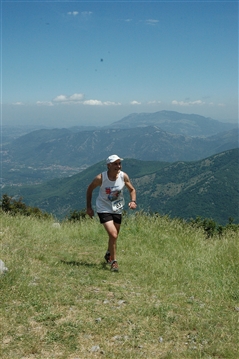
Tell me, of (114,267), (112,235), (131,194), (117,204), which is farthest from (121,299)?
(131,194)

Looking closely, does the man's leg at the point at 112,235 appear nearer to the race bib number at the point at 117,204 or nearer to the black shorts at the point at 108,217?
the black shorts at the point at 108,217

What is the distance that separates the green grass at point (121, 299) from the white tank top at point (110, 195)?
1228 millimetres

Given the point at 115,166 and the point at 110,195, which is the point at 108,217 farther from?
the point at 115,166

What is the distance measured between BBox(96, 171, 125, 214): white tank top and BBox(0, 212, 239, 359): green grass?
4.03 ft

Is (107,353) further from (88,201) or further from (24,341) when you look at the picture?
(88,201)

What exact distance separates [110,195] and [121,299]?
2.25 meters

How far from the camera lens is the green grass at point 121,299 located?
379 centimetres

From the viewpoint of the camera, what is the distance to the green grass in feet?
12.4

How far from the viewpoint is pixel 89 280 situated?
19.2ft

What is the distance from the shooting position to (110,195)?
676 cm

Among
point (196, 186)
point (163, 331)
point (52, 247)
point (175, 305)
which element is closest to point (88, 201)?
point (52, 247)

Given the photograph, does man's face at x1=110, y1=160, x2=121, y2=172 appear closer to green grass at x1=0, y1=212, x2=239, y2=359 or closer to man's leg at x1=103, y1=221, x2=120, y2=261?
man's leg at x1=103, y1=221, x2=120, y2=261

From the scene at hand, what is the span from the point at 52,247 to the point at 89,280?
2.62 metres

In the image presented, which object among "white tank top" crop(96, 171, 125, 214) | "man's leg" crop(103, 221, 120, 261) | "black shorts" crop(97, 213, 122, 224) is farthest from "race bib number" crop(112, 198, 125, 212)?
"man's leg" crop(103, 221, 120, 261)
